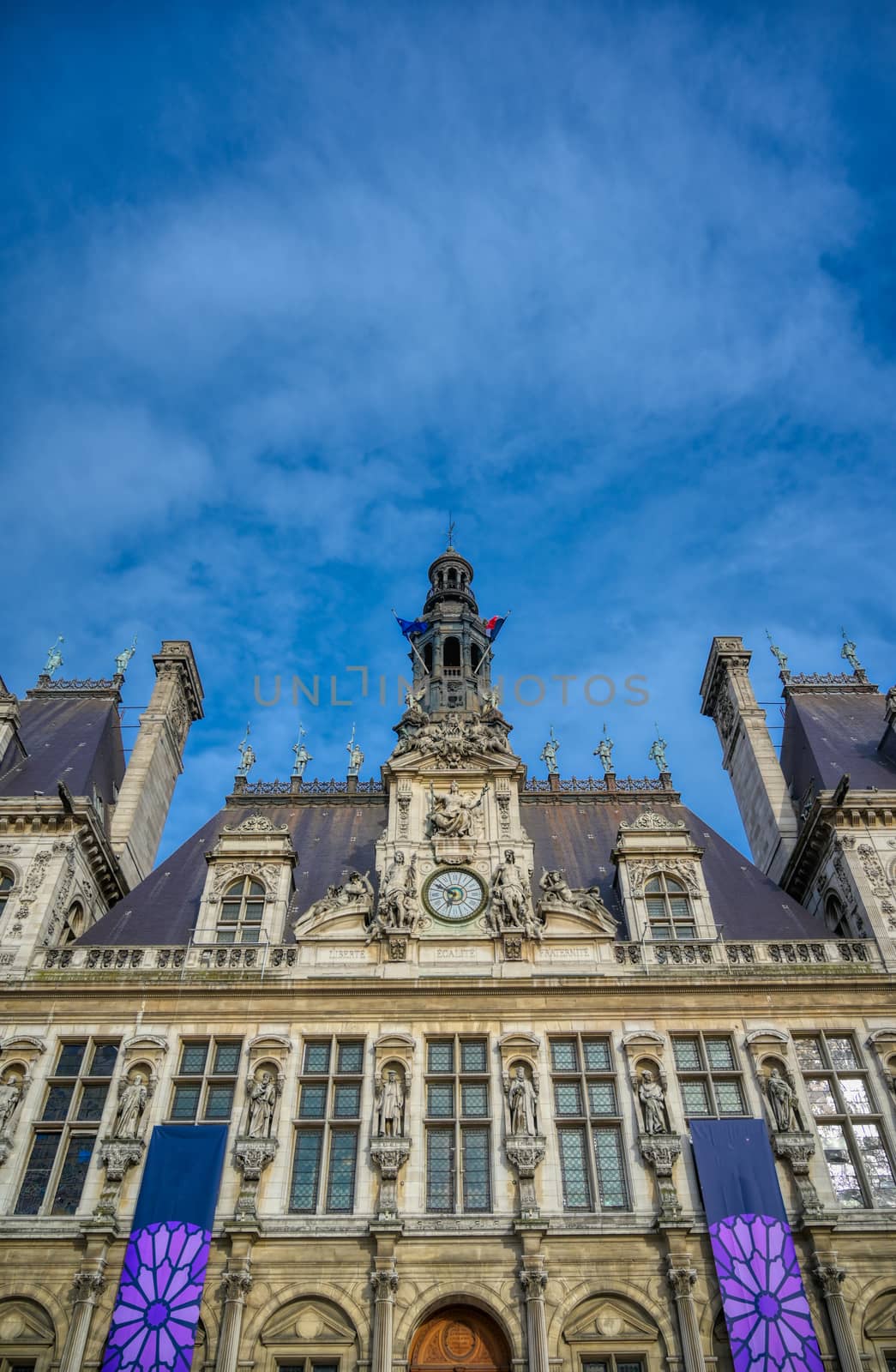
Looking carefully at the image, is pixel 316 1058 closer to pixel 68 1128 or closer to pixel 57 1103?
pixel 68 1128

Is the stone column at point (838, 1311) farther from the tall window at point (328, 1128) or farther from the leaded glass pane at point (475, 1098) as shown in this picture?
the tall window at point (328, 1128)

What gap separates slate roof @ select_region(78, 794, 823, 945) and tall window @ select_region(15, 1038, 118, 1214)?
12.9ft

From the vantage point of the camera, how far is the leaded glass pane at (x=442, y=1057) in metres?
26.2

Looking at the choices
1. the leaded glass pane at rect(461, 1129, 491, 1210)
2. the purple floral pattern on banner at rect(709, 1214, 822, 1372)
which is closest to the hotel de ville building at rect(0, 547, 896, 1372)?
the leaded glass pane at rect(461, 1129, 491, 1210)

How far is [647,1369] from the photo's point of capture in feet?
72.0

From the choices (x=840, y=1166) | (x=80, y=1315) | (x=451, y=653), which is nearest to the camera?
(x=80, y=1315)

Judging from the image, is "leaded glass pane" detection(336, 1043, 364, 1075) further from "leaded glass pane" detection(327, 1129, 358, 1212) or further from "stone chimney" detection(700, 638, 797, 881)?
"stone chimney" detection(700, 638, 797, 881)

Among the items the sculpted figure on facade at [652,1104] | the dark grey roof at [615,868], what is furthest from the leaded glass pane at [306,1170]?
the dark grey roof at [615,868]

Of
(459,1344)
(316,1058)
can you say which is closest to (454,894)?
(316,1058)

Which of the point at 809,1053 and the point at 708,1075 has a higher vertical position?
the point at 809,1053

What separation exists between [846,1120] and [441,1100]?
996 cm

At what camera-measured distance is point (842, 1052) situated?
26.7 metres

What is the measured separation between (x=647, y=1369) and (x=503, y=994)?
28.5 ft

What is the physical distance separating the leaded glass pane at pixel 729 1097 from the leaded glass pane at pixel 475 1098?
18.8 ft
